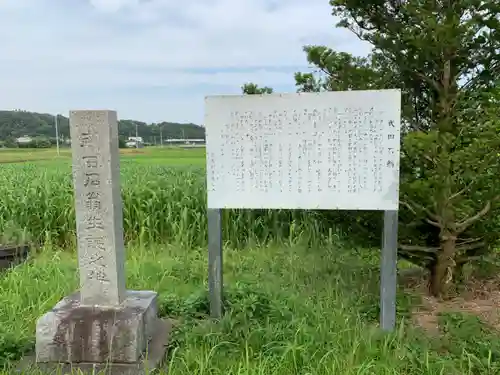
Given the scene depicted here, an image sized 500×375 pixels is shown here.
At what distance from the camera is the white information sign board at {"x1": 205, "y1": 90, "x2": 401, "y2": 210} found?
3078 millimetres

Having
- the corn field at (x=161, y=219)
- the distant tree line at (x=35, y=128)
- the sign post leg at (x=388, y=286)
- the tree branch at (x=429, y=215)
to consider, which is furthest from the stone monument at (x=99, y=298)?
the distant tree line at (x=35, y=128)

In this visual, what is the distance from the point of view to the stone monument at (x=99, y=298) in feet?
9.18

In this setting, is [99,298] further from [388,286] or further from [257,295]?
[388,286]

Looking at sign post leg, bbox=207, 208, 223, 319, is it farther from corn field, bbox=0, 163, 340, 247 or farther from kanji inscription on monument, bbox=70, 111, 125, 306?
corn field, bbox=0, 163, 340, 247

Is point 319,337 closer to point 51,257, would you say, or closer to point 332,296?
point 332,296

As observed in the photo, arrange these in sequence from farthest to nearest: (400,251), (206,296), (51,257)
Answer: (51,257), (400,251), (206,296)

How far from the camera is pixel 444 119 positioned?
3686 millimetres

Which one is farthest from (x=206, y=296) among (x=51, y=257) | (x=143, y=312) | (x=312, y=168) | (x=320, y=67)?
(x=51, y=257)

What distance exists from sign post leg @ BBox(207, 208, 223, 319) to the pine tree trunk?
182 cm

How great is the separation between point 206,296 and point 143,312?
0.74 m

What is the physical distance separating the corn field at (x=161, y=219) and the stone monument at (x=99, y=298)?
261cm

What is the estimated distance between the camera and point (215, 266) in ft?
11.1

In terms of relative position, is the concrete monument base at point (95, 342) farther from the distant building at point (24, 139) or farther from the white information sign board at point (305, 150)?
the distant building at point (24, 139)

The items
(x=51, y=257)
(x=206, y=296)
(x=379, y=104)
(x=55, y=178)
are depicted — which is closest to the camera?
(x=379, y=104)
